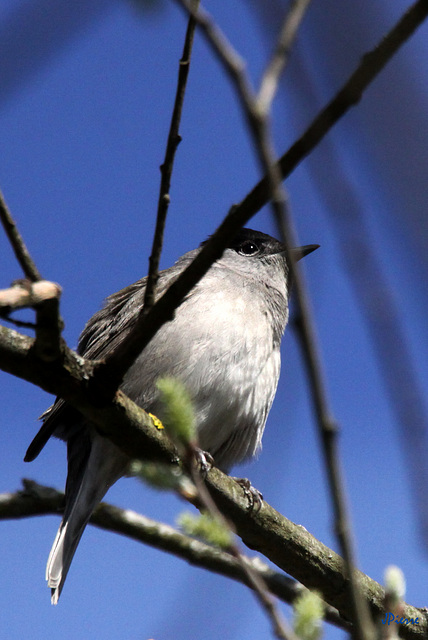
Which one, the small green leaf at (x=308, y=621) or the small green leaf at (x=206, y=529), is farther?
the small green leaf at (x=206, y=529)

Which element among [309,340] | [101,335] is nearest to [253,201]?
[309,340]

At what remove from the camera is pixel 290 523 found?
495cm

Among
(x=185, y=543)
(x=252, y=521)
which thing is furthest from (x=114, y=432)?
(x=185, y=543)

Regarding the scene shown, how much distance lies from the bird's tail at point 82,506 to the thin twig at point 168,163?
2.31 m

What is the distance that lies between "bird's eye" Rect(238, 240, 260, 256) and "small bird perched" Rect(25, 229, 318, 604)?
819 mm

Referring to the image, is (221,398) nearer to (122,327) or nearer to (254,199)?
(122,327)

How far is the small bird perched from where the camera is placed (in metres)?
5.61

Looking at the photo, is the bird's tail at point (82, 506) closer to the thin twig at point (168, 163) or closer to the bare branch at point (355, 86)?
the thin twig at point (168, 163)

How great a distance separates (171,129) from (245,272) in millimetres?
3727

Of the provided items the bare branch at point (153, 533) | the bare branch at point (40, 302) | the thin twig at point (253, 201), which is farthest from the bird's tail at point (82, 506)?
the bare branch at point (40, 302)

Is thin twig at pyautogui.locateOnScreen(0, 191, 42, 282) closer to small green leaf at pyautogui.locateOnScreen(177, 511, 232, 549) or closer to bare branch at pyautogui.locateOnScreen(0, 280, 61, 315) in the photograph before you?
bare branch at pyautogui.locateOnScreen(0, 280, 61, 315)

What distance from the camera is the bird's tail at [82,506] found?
217 inches

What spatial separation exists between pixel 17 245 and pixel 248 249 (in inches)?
177

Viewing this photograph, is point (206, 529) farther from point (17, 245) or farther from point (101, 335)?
point (101, 335)
